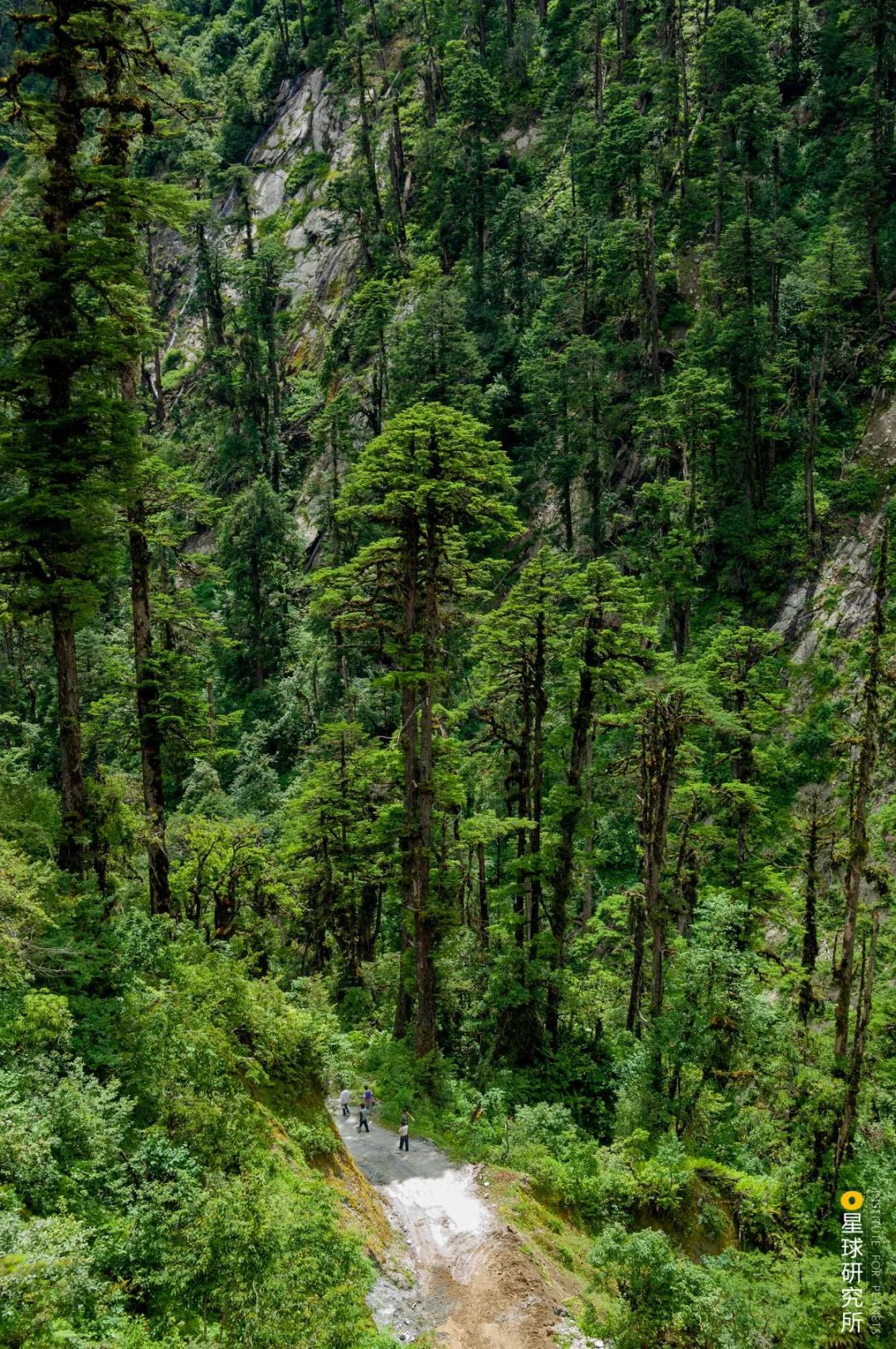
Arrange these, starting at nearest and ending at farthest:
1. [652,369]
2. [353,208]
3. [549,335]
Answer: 1. [652,369]
2. [549,335]
3. [353,208]

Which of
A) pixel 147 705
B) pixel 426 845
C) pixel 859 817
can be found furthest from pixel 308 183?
pixel 859 817

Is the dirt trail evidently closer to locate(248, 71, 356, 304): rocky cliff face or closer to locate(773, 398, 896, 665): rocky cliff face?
locate(773, 398, 896, 665): rocky cliff face

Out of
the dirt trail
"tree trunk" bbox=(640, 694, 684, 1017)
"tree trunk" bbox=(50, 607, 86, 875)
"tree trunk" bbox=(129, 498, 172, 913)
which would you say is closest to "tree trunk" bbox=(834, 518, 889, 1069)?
"tree trunk" bbox=(640, 694, 684, 1017)

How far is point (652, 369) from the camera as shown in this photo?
43656 mm

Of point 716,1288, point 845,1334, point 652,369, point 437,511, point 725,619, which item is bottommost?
point 845,1334

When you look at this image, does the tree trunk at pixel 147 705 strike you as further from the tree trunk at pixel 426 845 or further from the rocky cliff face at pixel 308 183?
the rocky cliff face at pixel 308 183

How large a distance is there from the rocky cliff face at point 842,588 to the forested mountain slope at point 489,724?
0.20 m

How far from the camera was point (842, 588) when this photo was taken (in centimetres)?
3291

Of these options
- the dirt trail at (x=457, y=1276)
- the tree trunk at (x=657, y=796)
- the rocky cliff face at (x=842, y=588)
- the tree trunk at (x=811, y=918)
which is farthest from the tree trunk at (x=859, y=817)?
the rocky cliff face at (x=842, y=588)

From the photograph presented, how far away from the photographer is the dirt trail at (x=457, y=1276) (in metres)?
11.9

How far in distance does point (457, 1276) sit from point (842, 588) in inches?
1095

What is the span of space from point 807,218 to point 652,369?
1175 cm

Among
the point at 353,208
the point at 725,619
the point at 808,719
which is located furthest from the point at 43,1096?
the point at 353,208

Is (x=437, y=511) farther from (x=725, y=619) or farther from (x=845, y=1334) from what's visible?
→ (x=725, y=619)
